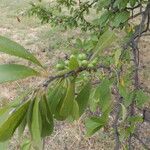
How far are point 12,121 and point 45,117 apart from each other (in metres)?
0.13

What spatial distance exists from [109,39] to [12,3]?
6.59 metres

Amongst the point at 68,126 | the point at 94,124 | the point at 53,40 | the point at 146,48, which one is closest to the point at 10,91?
the point at 68,126

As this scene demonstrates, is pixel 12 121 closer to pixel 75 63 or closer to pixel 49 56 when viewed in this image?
pixel 75 63

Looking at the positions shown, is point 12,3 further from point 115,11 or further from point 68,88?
point 68,88

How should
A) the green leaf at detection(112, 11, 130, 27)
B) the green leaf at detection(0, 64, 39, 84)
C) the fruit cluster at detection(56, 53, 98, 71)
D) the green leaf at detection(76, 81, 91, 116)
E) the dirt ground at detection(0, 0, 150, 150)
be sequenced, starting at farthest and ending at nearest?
the dirt ground at detection(0, 0, 150, 150) → the green leaf at detection(112, 11, 130, 27) → the green leaf at detection(76, 81, 91, 116) → the fruit cluster at detection(56, 53, 98, 71) → the green leaf at detection(0, 64, 39, 84)

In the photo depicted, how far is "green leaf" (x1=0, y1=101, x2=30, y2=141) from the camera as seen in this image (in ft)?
3.03

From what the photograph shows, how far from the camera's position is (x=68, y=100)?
1038 mm

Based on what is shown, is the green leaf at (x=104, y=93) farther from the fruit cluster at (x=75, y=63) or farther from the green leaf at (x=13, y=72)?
the green leaf at (x=13, y=72)

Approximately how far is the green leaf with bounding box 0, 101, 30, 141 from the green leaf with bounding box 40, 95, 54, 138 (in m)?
0.06

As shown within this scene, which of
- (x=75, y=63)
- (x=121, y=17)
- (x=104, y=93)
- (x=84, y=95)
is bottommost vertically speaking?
(x=121, y=17)

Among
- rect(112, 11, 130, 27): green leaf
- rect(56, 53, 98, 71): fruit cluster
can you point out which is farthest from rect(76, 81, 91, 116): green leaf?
rect(112, 11, 130, 27): green leaf

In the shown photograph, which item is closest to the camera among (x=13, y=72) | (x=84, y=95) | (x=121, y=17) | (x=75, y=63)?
(x=13, y=72)

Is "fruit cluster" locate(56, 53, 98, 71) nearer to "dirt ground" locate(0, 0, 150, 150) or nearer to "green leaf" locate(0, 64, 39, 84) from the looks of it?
"green leaf" locate(0, 64, 39, 84)

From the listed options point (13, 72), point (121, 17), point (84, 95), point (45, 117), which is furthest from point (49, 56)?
point (13, 72)
